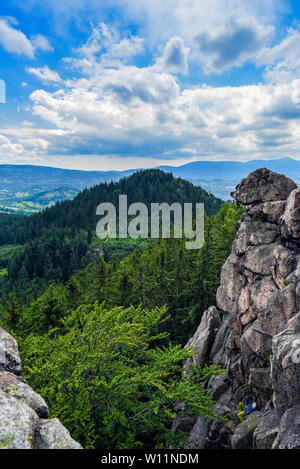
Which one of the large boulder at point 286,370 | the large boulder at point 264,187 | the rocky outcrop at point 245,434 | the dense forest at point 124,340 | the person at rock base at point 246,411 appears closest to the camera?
the large boulder at point 286,370

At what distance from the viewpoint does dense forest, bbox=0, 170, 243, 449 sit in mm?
12758

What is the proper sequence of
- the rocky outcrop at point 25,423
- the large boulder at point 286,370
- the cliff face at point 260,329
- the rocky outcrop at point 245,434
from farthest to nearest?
the rocky outcrop at point 245,434 → the cliff face at point 260,329 → the large boulder at point 286,370 → the rocky outcrop at point 25,423

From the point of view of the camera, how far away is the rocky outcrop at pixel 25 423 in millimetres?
6980

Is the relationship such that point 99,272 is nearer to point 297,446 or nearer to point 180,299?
point 180,299

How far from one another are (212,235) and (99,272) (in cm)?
1920

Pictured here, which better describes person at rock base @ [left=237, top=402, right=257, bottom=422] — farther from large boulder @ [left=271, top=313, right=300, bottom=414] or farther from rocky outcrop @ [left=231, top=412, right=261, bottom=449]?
large boulder @ [left=271, top=313, right=300, bottom=414]

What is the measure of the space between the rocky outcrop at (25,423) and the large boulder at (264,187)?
25489 millimetres

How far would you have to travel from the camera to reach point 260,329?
720 inches

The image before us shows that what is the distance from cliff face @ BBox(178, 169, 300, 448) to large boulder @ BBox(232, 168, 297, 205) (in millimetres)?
93

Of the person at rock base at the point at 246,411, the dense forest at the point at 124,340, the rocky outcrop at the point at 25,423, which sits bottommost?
the person at rock base at the point at 246,411

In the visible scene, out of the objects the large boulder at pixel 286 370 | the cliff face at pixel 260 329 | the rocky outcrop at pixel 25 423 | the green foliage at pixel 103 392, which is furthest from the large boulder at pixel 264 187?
the rocky outcrop at pixel 25 423

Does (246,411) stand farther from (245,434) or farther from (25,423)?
(25,423)

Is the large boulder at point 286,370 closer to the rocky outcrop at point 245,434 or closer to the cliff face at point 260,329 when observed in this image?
the cliff face at point 260,329

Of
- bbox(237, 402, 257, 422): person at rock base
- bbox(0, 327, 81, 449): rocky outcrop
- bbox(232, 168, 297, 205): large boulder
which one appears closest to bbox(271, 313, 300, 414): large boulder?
bbox(237, 402, 257, 422): person at rock base
